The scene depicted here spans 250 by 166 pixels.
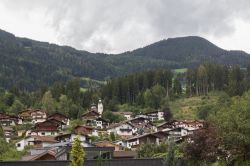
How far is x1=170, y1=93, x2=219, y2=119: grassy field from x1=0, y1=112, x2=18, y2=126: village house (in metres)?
39.3

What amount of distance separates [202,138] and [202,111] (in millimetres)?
71891

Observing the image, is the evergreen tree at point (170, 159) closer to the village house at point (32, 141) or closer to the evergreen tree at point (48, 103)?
the village house at point (32, 141)

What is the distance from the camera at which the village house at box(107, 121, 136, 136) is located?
9799 centimetres

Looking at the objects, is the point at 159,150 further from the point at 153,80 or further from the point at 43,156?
the point at 153,80

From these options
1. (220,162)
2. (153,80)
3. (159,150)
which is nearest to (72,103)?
(153,80)

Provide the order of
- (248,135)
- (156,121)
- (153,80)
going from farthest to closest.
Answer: (153,80), (156,121), (248,135)

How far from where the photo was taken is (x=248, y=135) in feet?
100

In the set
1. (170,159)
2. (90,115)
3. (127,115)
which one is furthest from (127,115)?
→ (170,159)

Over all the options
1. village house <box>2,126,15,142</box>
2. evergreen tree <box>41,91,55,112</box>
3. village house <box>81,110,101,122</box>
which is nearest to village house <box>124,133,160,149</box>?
village house <box>2,126,15,142</box>

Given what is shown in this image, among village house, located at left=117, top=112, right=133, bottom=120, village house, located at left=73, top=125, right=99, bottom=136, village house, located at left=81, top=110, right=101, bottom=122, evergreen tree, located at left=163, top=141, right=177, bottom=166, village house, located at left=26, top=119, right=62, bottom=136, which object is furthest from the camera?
village house, located at left=117, top=112, right=133, bottom=120

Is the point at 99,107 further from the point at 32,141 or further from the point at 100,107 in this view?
the point at 32,141

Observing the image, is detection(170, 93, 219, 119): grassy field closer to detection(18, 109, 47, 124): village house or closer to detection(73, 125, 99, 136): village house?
detection(73, 125, 99, 136): village house

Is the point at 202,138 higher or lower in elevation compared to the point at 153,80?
lower

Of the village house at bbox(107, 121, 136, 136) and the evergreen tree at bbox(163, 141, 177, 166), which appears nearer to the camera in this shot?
the evergreen tree at bbox(163, 141, 177, 166)
